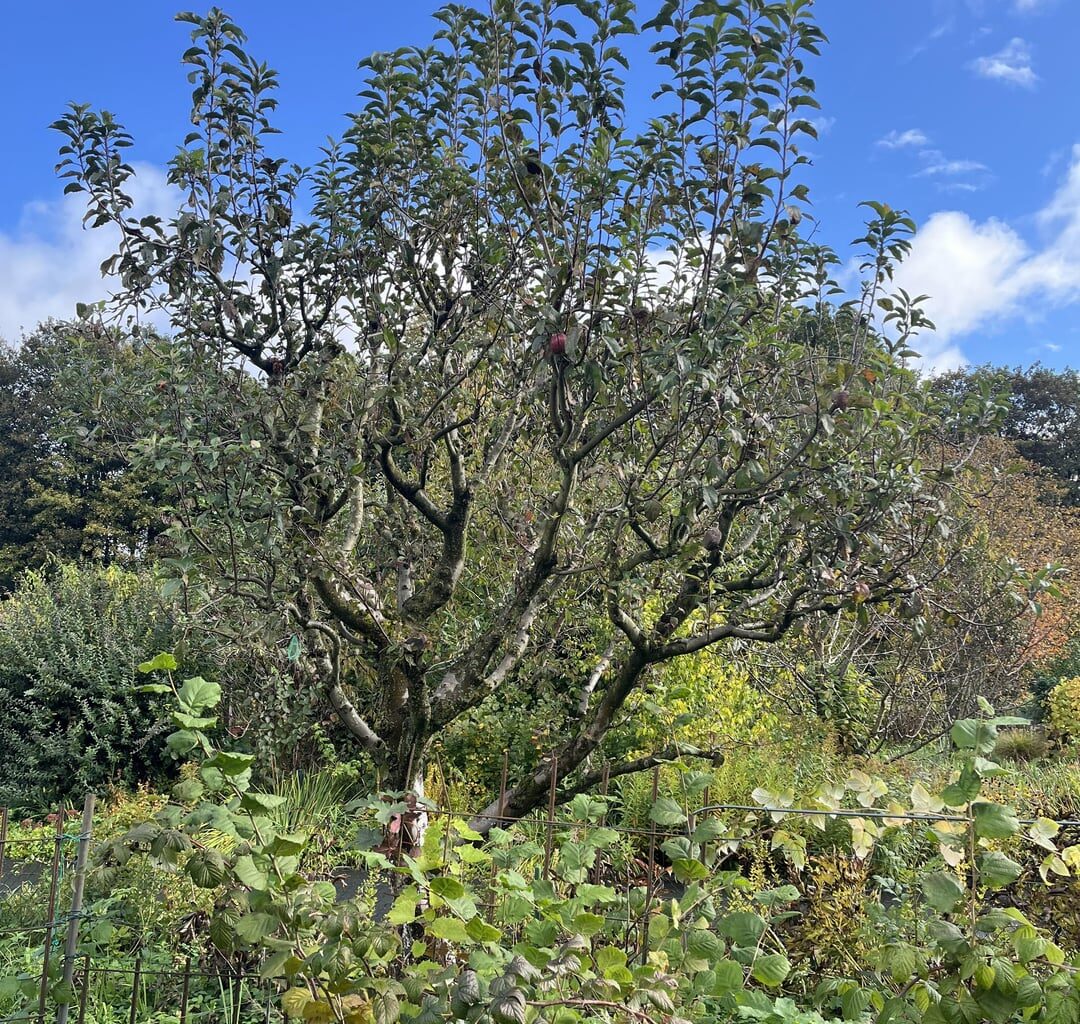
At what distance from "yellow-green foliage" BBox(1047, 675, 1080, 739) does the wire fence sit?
5.58 meters

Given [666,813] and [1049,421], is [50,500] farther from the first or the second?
[1049,421]

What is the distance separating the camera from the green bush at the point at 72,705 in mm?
6504

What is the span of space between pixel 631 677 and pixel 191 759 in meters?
4.59

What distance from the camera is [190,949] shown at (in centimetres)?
311

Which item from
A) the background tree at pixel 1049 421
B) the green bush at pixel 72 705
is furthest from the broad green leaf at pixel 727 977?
the background tree at pixel 1049 421

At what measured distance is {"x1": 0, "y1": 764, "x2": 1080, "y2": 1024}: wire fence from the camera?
1922 millimetres

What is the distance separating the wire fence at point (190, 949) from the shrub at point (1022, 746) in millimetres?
5939

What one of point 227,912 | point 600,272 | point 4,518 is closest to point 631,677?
point 600,272

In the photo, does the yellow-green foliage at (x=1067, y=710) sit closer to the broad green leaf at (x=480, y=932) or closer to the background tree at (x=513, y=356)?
the background tree at (x=513, y=356)

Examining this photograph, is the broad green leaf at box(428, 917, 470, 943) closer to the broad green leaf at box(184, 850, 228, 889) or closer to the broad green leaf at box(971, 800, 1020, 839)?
the broad green leaf at box(184, 850, 228, 889)

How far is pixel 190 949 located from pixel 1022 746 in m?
8.31

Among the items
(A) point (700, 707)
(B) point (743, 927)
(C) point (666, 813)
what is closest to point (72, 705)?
(A) point (700, 707)

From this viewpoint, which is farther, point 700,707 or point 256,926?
point 700,707

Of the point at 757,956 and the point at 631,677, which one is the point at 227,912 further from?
the point at 631,677
